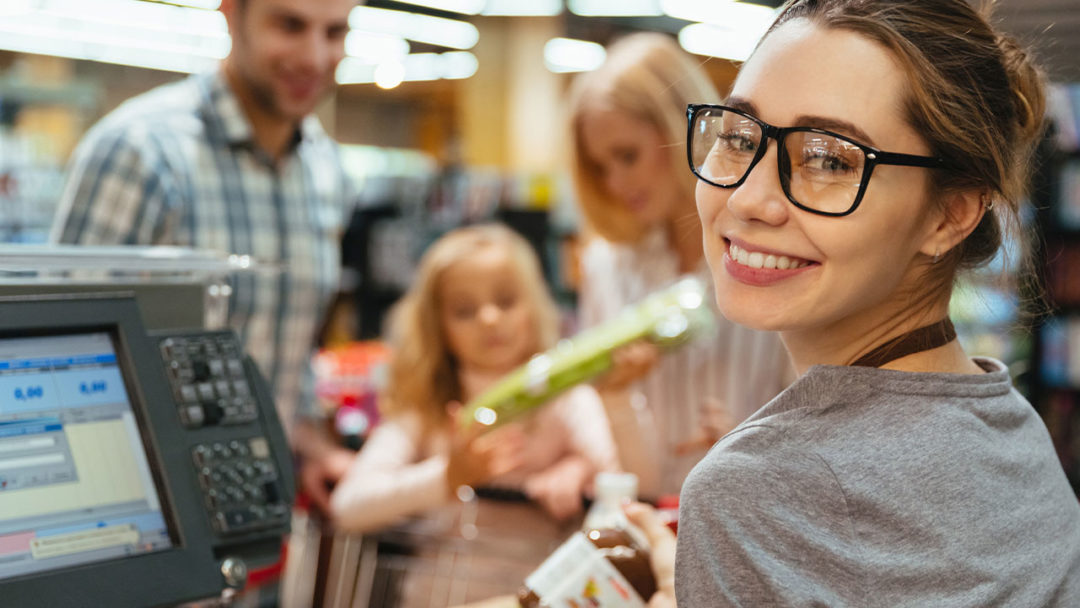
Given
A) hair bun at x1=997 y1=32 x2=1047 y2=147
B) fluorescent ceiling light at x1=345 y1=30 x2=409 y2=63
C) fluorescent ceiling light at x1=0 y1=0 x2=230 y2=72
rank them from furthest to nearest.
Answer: fluorescent ceiling light at x1=345 y1=30 x2=409 y2=63
fluorescent ceiling light at x1=0 y1=0 x2=230 y2=72
hair bun at x1=997 y1=32 x2=1047 y2=147

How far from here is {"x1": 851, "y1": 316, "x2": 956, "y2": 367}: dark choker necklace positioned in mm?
1052

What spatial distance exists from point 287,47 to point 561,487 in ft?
3.91

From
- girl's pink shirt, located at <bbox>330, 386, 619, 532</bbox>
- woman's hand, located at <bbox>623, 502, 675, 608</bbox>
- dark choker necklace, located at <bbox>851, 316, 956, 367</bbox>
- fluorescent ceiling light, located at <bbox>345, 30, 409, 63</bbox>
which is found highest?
fluorescent ceiling light, located at <bbox>345, 30, 409, 63</bbox>

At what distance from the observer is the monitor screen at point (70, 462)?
1.09 meters

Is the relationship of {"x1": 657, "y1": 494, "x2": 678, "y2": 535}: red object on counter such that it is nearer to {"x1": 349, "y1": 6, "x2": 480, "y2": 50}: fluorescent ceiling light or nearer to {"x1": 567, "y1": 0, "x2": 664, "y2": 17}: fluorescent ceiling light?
{"x1": 349, "y1": 6, "x2": 480, "y2": 50}: fluorescent ceiling light

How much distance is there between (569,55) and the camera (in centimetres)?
1143

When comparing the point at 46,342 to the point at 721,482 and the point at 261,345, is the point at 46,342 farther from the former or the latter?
the point at 261,345

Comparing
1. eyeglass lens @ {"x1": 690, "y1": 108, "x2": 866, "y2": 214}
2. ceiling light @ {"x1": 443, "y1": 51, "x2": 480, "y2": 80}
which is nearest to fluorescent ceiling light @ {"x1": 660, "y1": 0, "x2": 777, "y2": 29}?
Answer: ceiling light @ {"x1": 443, "y1": 51, "x2": 480, "y2": 80}

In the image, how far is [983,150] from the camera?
1.01 meters

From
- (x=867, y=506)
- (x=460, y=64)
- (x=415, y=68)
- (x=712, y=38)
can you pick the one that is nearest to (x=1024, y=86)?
(x=867, y=506)

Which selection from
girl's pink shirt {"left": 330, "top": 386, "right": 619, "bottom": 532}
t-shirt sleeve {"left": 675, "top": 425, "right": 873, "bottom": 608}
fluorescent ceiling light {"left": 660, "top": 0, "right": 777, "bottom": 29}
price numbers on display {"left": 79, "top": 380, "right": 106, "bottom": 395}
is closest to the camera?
t-shirt sleeve {"left": 675, "top": 425, "right": 873, "bottom": 608}

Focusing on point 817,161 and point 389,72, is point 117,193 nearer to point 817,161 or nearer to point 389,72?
point 817,161

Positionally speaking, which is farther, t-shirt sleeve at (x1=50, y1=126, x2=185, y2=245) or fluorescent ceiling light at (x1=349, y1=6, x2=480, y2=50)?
fluorescent ceiling light at (x1=349, y1=6, x2=480, y2=50)

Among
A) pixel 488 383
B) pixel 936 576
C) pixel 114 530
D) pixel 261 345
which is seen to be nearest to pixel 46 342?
pixel 114 530
